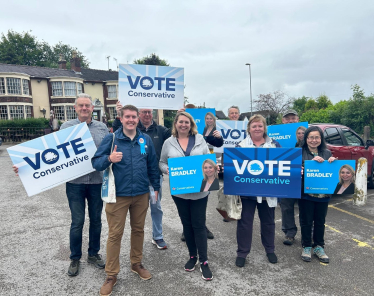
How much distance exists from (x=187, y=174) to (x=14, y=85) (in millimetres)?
33643

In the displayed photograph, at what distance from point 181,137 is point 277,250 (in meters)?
2.16

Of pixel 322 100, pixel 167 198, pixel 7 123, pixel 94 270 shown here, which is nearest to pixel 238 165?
pixel 94 270

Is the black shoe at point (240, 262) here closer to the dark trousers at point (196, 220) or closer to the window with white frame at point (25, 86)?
the dark trousers at point (196, 220)

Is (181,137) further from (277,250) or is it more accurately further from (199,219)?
(277,250)

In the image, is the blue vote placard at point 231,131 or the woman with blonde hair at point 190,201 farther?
the blue vote placard at point 231,131

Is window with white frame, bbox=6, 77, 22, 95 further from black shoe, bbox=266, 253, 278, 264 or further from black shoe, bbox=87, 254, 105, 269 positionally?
black shoe, bbox=266, 253, 278, 264

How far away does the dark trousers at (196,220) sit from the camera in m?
3.33

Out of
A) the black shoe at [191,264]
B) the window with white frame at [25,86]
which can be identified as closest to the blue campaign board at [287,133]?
the black shoe at [191,264]

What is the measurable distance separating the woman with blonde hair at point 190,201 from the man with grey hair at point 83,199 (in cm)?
90

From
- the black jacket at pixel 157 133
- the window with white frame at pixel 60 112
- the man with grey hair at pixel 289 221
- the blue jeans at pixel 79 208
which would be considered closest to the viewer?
the blue jeans at pixel 79 208

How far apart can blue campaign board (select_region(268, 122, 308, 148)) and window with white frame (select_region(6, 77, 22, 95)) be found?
1269 inches

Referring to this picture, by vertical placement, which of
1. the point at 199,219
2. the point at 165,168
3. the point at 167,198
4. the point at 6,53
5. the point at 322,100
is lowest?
the point at 167,198

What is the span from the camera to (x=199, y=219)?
10.9 ft

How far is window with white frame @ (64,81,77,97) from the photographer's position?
34.2m
